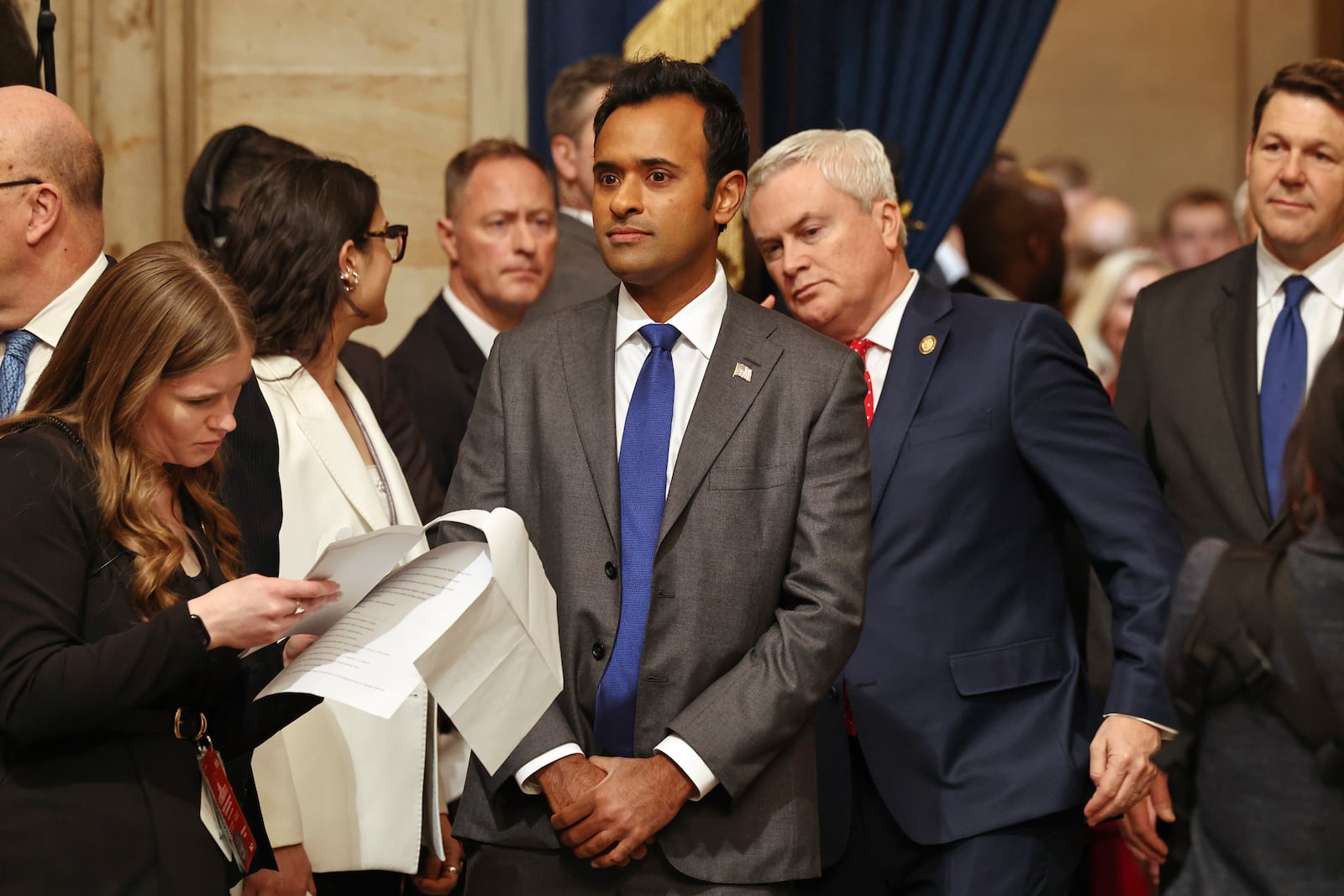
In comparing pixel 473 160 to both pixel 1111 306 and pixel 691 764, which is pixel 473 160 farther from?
pixel 1111 306

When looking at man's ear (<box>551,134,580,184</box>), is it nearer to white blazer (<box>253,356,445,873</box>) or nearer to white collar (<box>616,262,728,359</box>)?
white blazer (<box>253,356,445,873</box>)

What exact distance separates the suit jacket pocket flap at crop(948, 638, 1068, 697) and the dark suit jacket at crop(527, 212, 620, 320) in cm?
191

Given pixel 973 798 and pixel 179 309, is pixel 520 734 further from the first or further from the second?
pixel 973 798

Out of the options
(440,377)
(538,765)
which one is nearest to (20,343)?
(440,377)

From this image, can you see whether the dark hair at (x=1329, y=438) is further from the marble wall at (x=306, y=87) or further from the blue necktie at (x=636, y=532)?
the marble wall at (x=306, y=87)

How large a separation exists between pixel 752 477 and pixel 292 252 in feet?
4.30

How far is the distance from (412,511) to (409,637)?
115 cm

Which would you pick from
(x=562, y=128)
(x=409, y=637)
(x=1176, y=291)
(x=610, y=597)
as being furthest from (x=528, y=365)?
(x=562, y=128)

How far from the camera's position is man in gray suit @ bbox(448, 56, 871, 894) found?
2.60 metres

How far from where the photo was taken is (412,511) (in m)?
3.54

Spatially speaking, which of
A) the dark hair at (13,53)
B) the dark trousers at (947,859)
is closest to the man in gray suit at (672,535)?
the dark trousers at (947,859)

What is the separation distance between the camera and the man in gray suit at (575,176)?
4.75 meters

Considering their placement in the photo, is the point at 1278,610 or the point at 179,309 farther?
the point at 179,309

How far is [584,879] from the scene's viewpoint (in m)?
2.63
